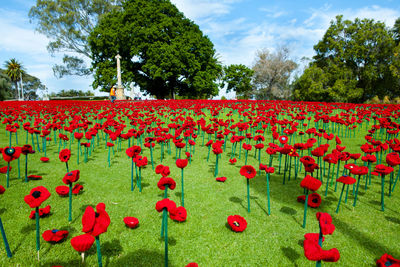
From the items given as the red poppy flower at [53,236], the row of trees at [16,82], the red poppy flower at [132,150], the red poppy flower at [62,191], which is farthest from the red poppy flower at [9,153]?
the row of trees at [16,82]

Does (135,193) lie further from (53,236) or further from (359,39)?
(359,39)

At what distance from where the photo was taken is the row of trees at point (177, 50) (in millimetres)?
30781

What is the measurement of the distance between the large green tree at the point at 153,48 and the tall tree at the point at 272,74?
22.2 m

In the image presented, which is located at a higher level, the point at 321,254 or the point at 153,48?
the point at 153,48

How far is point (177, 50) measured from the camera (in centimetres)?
3244

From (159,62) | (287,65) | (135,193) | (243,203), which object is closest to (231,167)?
(243,203)

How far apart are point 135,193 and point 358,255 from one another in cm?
Answer: 327

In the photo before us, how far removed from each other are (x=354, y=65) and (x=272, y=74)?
22.2m

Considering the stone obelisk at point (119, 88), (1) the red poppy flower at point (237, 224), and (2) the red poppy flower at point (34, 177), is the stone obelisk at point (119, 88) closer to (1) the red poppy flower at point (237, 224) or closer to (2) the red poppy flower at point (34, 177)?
(2) the red poppy flower at point (34, 177)

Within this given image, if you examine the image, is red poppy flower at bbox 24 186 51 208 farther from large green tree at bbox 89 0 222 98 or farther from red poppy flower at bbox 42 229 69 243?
large green tree at bbox 89 0 222 98

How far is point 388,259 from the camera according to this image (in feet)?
6.24

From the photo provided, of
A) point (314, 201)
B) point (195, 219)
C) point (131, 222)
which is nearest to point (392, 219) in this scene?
point (314, 201)

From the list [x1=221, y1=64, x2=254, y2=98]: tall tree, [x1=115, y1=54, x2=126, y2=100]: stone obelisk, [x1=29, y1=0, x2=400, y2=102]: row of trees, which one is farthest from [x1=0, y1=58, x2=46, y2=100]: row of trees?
[x1=221, y1=64, x2=254, y2=98]: tall tree

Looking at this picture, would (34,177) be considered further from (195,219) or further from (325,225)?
(325,225)
